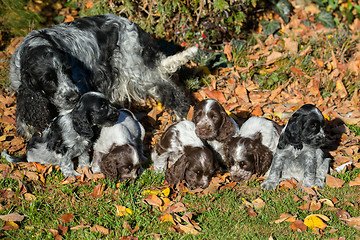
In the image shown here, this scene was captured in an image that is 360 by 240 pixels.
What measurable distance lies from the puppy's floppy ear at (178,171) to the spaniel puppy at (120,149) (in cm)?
43

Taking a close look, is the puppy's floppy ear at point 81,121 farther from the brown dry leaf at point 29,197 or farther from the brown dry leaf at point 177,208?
the brown dry leaf at point 177,208

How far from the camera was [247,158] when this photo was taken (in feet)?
17.3

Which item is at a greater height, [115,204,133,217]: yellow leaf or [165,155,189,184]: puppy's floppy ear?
[165,155,189,184]: puppy's floppy ear

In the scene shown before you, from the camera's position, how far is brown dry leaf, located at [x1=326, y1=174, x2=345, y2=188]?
5.17 metres

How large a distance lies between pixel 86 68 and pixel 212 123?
209cm

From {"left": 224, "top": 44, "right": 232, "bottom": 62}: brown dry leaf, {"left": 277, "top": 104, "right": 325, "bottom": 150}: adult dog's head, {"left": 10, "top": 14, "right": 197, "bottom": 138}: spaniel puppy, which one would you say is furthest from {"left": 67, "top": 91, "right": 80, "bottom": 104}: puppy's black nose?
{"left": 224, "top": 44, "right": 232, "bottom": 62}: brown dry leaf

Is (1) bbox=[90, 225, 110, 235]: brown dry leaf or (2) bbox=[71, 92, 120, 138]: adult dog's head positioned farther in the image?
(2) bbox=[71, 92, 120, 138]: adult dog's head

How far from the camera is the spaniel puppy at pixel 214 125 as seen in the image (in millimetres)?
5555

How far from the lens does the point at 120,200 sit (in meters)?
4.86

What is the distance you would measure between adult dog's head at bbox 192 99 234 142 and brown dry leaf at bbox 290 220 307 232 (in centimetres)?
163

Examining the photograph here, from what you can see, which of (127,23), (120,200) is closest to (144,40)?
(127,23)

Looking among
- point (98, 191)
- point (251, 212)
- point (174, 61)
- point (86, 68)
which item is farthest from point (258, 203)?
point (86, 68)

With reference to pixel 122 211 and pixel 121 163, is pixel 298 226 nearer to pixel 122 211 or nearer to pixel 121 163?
pixel 122 211

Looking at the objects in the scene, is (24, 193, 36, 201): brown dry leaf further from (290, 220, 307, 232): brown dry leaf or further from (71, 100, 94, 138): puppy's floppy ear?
(290, 220, 307, 232): brown dry leaf
